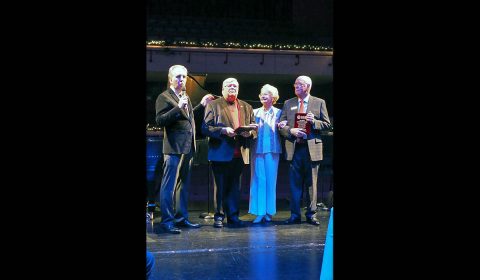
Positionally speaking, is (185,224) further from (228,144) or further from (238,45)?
(238,45)

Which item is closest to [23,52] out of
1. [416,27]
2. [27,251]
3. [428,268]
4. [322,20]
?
[27,251]

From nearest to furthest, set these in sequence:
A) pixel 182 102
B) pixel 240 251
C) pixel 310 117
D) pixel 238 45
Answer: pixel 240 251
pixel 182 102
pixel 310 117
pixel 238 45

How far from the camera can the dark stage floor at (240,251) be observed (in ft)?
14.0

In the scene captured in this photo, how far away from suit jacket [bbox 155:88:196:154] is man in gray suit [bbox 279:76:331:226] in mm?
1307

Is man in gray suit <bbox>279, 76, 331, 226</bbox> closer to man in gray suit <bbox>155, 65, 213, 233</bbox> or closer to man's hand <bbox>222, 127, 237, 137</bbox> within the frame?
man's hand <bbox>222, 127, 237, 137</bbox>

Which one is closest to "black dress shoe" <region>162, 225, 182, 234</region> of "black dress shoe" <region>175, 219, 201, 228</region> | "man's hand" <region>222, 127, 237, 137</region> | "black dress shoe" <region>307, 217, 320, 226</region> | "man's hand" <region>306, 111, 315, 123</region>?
"black dress shoe" <region>175, 219, 201, 228</region>

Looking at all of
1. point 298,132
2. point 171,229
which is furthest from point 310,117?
point 171,229

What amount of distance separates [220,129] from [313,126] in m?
1.17

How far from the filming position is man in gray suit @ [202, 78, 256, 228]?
255 inches

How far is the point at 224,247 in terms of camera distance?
5293 millimetres

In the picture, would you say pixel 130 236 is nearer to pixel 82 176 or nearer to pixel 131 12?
pixel 82 176

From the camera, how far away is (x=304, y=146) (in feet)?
22.3

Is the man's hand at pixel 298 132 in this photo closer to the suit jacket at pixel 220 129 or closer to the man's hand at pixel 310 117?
the man's hand at pixel 310 117

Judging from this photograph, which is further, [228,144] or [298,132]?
[298,132]
